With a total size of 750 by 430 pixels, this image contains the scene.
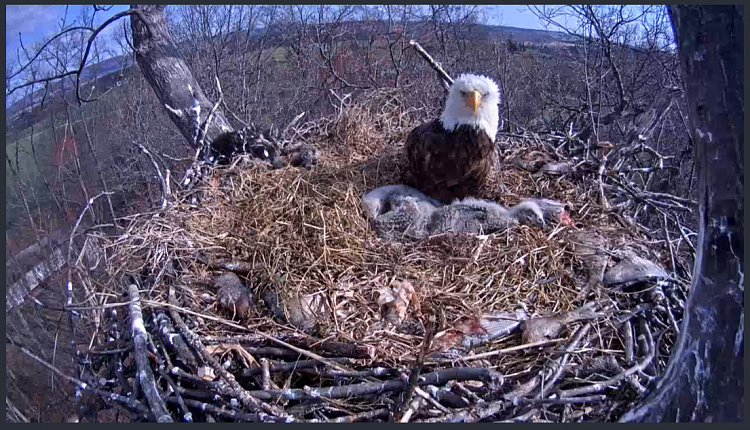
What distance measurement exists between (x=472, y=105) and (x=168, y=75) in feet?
7.17

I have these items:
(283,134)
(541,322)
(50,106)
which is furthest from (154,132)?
(541,322)

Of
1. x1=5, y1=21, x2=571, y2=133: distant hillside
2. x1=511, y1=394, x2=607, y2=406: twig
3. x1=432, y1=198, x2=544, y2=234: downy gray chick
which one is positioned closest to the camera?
x1=511, y1=394, x2=607, y2=406: twig

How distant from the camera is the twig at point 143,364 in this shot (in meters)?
1.52

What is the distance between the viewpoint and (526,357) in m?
1.83

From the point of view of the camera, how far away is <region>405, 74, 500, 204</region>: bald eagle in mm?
2668

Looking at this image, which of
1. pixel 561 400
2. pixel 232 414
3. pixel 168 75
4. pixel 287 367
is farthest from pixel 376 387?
pixel 168 75

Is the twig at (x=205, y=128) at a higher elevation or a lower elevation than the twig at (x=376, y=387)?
higher

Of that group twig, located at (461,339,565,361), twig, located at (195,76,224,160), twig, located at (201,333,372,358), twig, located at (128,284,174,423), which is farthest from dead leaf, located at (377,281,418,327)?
twig, located at (195,76,224,160)

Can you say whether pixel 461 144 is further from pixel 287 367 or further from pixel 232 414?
pixel 232 414

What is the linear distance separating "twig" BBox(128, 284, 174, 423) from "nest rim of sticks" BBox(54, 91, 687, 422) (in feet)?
0.03

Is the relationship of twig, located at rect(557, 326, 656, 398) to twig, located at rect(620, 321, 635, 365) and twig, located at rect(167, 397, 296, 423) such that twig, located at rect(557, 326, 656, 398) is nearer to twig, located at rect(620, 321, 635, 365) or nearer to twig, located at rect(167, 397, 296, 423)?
twig, located at rect(620, 321, 635, 365)

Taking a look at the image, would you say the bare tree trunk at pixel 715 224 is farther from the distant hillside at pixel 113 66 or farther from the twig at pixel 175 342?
the distant hillside at pixel 113 66

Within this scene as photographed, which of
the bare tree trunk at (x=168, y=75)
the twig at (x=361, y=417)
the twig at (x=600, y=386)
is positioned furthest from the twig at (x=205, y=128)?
the twig at (x=600, y=386)

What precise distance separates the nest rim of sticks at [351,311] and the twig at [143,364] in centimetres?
1
